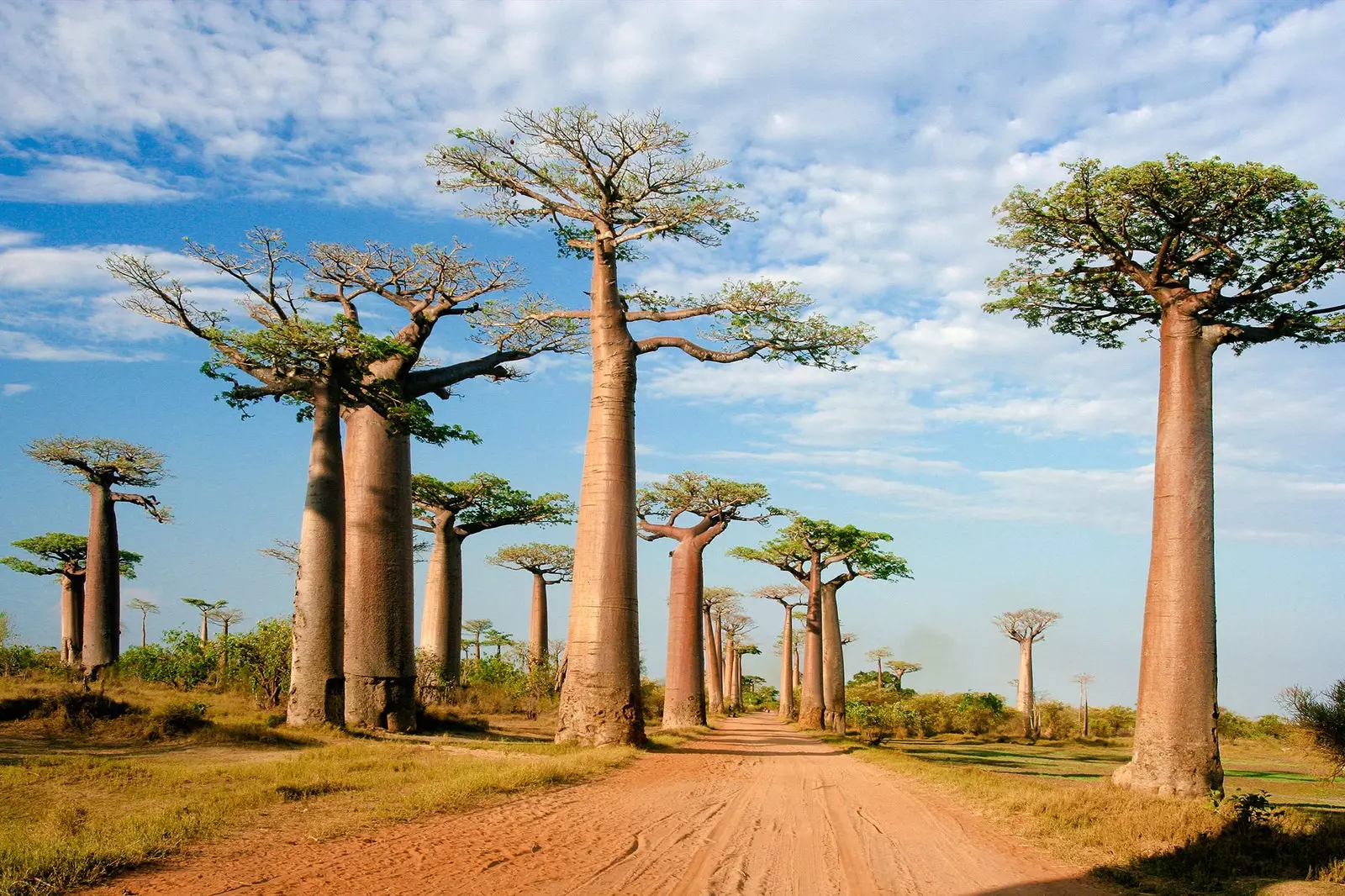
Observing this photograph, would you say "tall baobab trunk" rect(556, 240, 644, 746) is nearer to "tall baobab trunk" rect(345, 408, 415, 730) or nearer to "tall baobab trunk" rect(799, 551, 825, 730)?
"tall baobab trunk" rect(345, 408, 415, 730)

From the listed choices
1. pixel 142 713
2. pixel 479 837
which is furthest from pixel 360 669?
pixel 479 837

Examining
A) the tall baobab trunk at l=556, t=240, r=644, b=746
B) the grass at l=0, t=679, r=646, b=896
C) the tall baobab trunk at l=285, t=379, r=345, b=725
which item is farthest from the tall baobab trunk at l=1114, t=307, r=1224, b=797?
the tall baobab trunk at l=285, t=379, r=345, b=725

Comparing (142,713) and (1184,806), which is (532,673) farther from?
(1184,806)

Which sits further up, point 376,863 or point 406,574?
point 406,574

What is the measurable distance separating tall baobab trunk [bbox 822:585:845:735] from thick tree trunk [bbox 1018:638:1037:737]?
1325 centimetres

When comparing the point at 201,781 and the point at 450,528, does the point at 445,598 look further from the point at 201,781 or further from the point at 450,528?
the point at 201,781

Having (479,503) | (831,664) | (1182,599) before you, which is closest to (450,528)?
(479,503)

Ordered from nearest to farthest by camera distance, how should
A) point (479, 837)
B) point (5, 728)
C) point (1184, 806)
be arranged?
point (479, 837) → point (1184, 806) → point (5, 728)

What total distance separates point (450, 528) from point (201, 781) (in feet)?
52.6

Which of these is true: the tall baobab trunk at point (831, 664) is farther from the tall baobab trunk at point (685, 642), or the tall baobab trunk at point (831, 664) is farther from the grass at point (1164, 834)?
the grass at point (1164, 834)

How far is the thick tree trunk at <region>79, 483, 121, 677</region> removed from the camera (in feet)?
66.7

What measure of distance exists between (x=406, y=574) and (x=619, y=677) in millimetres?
3554

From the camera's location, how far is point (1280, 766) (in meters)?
20.9

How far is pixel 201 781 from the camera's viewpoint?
6.82 metres
